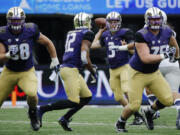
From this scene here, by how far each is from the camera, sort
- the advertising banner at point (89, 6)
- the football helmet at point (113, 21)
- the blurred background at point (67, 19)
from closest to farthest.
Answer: the football helmet at point (113, 21) → the blurred background at point (67, 19) → the advertising banner at point (89, 6)

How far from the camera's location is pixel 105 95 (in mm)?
14641

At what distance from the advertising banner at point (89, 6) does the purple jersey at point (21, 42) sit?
740cm

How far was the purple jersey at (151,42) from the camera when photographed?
7993mm

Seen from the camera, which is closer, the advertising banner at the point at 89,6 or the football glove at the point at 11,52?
the football glove at the point at 11,52

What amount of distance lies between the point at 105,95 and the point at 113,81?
4.86m

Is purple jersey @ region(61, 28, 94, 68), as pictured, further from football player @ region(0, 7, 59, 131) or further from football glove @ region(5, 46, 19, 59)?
football glove @ region(5, 46, 19, 59)

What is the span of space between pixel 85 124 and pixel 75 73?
116 centimetres

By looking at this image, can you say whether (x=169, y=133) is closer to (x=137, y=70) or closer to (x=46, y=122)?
(x=137, y=70)

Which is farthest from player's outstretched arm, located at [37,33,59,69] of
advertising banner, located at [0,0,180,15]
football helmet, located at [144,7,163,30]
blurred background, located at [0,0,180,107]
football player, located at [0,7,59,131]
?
advertising banner, located at [0,0,180,15]

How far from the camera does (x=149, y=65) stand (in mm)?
8250

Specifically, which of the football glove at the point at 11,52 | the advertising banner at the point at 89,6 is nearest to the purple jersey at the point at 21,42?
the football glove at the point at 11,52

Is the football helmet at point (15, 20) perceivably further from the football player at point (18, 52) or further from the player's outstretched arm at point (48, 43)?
the player's outstretched arm at point (48, 43)

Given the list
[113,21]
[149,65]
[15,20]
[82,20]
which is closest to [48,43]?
[15,20]

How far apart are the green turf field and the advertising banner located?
397cm
